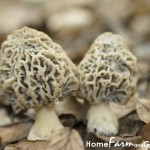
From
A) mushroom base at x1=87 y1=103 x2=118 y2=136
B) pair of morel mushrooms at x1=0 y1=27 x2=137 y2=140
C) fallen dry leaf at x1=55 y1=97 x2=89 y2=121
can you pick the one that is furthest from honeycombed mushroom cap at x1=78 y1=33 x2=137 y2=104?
fallen dry leaf at x1=55 y1=97 x2=89 y2=121

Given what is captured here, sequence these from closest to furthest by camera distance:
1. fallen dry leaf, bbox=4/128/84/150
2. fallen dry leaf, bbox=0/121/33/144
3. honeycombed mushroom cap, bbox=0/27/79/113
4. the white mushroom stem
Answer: fallen dry leaf, bbox=4/128/84/150
honeycombed mushroom cap, bbox=0/27/79/113
the white mushroom stem
fallen dry leaf, bbox=0/121/33/144

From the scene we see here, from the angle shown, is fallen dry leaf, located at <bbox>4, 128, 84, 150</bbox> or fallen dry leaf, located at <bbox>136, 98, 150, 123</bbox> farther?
fallen dry leaf, located at <bbox>136, 98, 150, 123</bbox>

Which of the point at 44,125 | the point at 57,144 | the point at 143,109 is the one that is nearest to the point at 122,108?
the point at 143,109

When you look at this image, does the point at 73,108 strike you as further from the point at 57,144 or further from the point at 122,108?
the point at 57,144

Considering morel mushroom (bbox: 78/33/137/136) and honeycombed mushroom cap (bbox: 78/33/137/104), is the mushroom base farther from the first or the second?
honeycombed mushroom cap (bbox: 78/33/137/104)

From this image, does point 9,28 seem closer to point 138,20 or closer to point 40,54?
point 138,20

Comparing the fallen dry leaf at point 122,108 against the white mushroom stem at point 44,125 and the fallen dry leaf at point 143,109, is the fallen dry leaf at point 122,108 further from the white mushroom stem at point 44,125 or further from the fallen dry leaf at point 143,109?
the white mushroom stem at point 44,125

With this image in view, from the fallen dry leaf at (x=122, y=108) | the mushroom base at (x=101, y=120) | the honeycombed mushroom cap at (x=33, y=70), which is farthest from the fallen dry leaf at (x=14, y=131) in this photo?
the fallen dry leaf at (x=122, y=108)

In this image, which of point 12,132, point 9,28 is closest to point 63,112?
→ point 12,132
